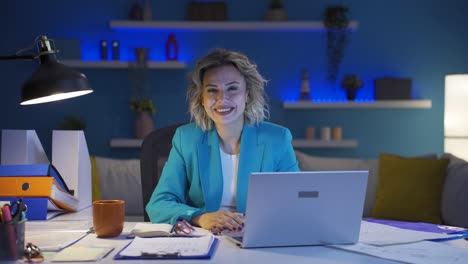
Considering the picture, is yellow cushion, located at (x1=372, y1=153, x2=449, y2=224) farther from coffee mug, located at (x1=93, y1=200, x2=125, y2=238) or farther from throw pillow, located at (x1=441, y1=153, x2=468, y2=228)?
coffee mug, located at (x1=93, y1=200, x2=125, y2=238)

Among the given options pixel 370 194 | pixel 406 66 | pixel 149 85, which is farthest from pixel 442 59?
pixel 149 85

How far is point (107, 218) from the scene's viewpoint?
1.45 metres

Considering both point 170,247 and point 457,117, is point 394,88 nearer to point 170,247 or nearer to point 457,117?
point 457,117

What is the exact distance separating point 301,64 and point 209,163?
2.97 metres

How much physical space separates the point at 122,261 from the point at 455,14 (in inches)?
170

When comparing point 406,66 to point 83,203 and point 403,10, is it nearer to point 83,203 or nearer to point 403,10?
point 403,10

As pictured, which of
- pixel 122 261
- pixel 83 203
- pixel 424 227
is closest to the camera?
pixel 122 261

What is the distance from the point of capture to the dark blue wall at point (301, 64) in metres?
4.79

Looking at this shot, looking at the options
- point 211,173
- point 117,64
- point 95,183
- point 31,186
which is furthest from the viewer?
point 117,64

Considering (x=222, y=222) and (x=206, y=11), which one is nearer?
(x=222, y=222)

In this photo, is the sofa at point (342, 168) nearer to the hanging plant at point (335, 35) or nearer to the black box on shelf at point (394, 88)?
the black box on shelf at point (394, 88)

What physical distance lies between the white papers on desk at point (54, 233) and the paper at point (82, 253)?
0.14ft

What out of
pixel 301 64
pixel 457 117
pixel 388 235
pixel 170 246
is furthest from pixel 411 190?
pixel 170 246

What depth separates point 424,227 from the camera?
1.77 metres
